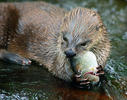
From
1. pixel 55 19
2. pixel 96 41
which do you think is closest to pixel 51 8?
pixel 55 19

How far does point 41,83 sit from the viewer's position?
4441 millimetres

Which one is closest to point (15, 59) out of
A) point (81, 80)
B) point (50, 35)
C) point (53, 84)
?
point (50, 35)

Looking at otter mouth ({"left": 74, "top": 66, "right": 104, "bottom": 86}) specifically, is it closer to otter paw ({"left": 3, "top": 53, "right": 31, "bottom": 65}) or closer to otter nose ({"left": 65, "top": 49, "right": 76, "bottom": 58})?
otter nose ({"left": 65, "top": 49, "right": 76, "bottom": 58})

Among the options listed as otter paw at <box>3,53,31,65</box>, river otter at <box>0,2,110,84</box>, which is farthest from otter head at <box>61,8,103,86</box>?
otter paw at <box>3,53,31,65</box>

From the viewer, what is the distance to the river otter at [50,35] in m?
4.14

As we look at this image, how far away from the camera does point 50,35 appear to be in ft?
16.6

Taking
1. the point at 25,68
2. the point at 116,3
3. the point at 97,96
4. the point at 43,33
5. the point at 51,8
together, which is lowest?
the point at 97,96

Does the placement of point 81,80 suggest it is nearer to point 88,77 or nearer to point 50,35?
point 88,77

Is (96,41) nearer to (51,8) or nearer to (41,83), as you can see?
(41,83)

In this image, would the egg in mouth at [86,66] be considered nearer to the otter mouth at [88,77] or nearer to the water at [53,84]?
the otter mouth at [88,77]

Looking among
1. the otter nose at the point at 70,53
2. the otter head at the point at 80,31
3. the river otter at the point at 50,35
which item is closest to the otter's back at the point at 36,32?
the river otter at the point at 50,35

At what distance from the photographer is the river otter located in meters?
4.14

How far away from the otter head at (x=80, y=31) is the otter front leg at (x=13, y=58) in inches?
43.6

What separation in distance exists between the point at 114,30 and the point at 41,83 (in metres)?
2.53
